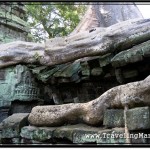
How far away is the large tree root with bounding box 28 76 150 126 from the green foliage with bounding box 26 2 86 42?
898 centimetres

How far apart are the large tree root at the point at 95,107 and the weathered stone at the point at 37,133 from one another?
8 centimetres

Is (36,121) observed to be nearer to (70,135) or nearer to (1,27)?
(70,135)

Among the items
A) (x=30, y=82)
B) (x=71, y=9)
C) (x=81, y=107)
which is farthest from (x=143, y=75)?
(x=71, y=9)

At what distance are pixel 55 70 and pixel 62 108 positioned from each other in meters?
1.39

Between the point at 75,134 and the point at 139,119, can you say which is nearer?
the point at 139,119

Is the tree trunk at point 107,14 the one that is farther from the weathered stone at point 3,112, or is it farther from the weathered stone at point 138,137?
the weathered stone at point 138,137

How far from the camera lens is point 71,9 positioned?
40.4 ft

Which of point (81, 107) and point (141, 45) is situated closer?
point (81, 107)

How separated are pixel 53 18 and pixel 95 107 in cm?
1009

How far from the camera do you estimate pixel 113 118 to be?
8.21 feet

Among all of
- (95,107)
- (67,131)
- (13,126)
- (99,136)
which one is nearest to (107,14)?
(13,126)

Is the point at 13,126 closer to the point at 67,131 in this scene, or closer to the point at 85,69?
the point at 67,131

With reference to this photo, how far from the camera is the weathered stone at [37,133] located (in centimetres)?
278

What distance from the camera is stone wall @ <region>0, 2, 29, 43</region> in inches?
234
